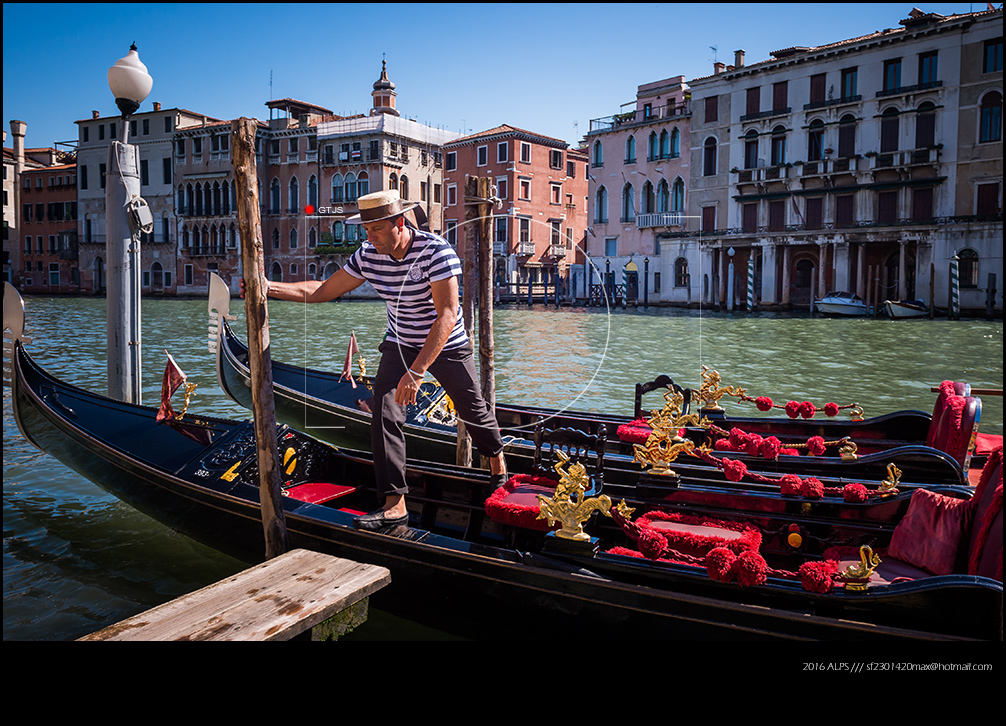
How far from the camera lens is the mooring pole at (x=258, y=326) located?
94.5 inches

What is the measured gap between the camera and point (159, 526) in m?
3.65

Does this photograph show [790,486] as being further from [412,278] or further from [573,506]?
[412,278]

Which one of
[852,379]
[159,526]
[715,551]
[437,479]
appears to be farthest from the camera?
[852,379]

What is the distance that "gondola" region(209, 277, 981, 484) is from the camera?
8.93 ft

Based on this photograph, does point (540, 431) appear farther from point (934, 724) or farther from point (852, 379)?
point (852, 379)

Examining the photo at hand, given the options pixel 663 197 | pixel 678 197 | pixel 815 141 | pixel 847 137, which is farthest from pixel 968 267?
pixel 663 197

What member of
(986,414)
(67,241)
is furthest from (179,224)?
(986,414)

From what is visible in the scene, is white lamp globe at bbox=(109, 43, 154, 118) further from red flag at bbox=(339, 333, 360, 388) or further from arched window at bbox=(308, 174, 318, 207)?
arched window at bbox=(308, 174, 318, 207)

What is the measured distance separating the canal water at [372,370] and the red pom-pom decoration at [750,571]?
1.06 meters

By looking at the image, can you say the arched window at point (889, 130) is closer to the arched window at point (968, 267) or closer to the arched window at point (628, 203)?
the arched window at point (968, 267)

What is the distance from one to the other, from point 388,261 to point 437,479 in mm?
866

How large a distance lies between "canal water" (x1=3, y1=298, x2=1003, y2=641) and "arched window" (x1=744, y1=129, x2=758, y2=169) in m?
4.49

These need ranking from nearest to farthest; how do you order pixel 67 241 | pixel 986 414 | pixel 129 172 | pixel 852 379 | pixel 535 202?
pixel 129 172, pixel 986 414, pixel 852 379, pixel 535 202, pixel 67 241

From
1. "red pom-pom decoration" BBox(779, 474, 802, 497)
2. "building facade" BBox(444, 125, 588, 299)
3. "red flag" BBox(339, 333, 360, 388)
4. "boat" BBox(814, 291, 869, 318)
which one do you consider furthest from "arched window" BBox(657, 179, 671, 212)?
"red pom-pom decoration" BBox(779, 474, 802, 497)
